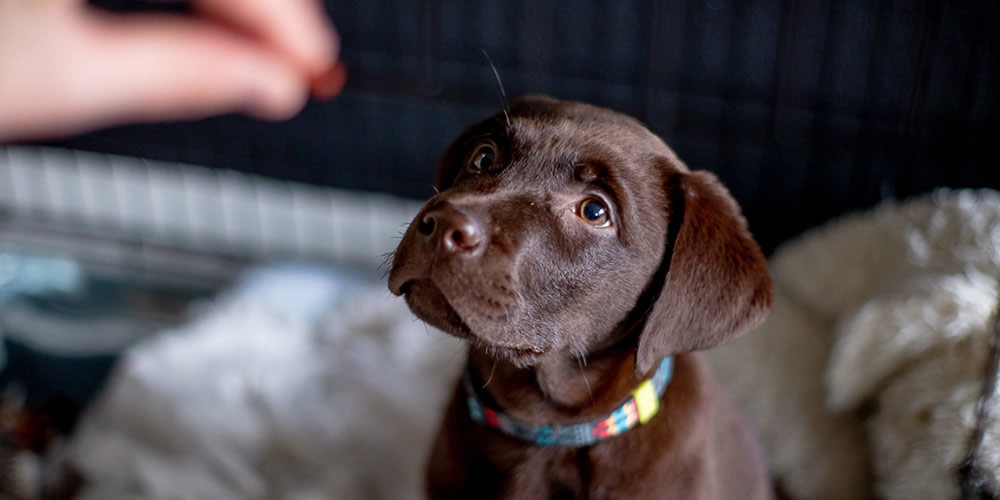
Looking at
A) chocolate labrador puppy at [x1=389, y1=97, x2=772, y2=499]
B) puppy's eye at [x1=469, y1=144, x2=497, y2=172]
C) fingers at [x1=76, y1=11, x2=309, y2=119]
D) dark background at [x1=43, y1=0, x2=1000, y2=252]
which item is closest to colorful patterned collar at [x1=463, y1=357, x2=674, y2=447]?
chocolate labrador puppy at [x1=389, y1=97, x2=772, y2=499]

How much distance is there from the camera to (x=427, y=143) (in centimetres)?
272

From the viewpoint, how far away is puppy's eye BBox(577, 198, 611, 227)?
1293 millimetres

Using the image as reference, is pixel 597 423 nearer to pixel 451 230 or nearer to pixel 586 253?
pixel 586 253

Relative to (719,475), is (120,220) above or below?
below

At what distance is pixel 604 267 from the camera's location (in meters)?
1.29

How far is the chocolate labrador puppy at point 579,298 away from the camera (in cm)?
121

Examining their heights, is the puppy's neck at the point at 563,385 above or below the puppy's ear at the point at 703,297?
below

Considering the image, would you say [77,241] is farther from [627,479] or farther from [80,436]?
[627,479]

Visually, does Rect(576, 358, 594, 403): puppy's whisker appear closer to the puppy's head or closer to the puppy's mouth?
the puppy's head

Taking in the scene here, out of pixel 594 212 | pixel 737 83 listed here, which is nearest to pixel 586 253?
pixel 594 212

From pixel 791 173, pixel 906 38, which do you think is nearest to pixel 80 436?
A: pixel 791 173

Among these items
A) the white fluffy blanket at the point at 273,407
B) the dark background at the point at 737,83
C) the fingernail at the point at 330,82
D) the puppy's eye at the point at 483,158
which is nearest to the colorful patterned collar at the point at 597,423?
the puppy's eye at the point at 483,158

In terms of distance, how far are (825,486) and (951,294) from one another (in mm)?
485

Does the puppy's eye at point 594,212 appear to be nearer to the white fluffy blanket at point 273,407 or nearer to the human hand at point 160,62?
the white fluffy blanket at point 273,407
